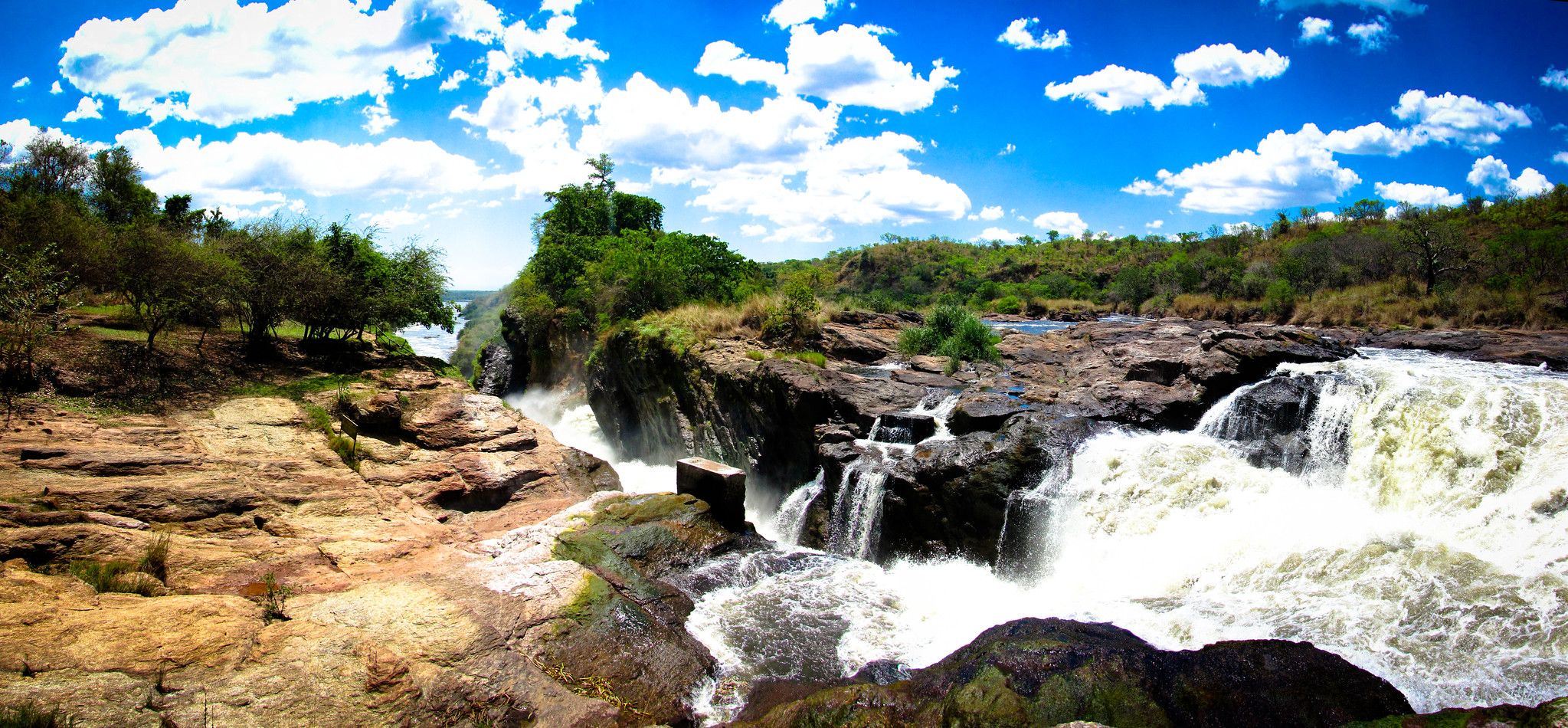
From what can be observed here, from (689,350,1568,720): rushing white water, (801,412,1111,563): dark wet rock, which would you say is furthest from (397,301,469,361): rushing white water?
(689,350,1568,720): rushing white water

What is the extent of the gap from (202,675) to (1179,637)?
8250mm

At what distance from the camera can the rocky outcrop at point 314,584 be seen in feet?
14.3

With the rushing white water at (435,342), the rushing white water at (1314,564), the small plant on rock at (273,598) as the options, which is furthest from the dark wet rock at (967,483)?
the rushing white water at (435,342)

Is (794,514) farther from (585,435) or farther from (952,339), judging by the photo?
(585,435)

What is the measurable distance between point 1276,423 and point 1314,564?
3.32 meters

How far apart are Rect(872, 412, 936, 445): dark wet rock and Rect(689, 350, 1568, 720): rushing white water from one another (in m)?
2.47

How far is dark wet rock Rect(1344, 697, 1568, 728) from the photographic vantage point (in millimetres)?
3234

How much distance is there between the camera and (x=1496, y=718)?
11.4ft

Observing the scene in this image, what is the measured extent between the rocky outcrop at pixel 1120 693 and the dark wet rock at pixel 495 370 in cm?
3036

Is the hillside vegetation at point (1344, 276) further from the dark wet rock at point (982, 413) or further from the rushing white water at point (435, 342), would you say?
the rushing white water at point (435, 342)

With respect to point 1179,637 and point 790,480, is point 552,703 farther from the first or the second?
point 790,480

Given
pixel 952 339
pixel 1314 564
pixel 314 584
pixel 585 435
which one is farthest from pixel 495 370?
pixel 1314 564

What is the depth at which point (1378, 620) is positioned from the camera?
19.7 feet

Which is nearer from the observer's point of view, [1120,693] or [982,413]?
[1120,693]
